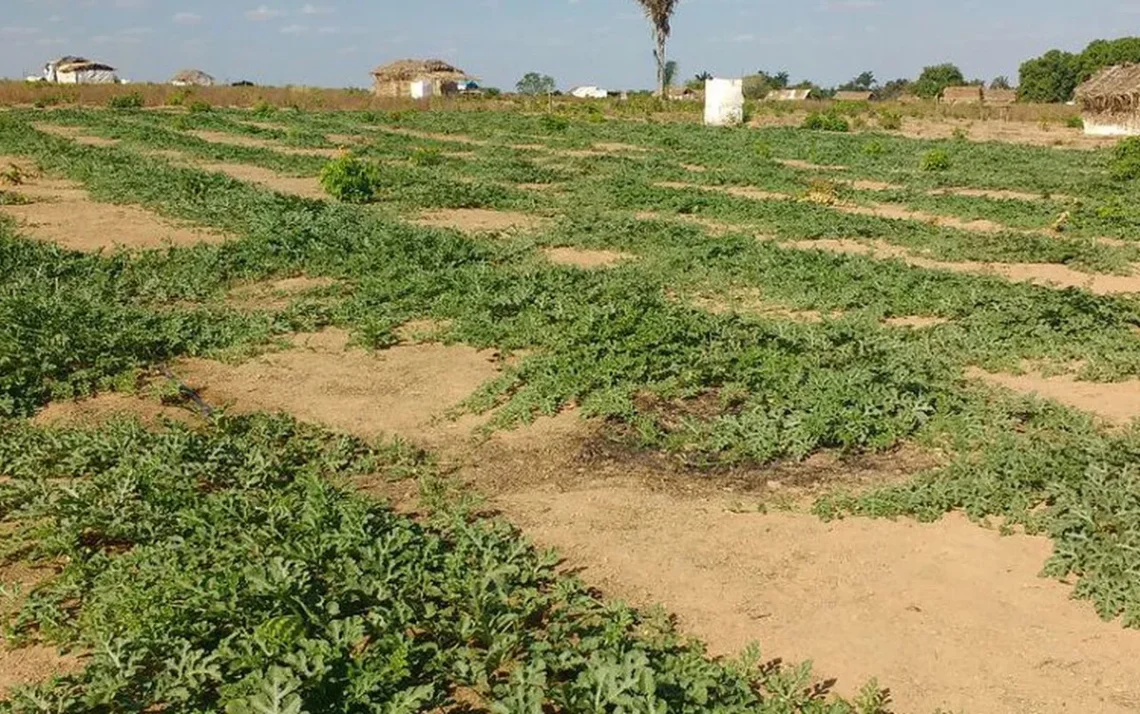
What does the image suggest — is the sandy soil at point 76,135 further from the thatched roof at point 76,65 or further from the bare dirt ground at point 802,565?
the thatched roof at point 76,65

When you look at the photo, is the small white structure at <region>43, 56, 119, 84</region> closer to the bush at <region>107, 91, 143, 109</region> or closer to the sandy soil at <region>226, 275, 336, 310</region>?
the bush at <region>107, 91, 143, 109</region>

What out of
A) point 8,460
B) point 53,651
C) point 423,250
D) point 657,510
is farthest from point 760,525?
point 423,250

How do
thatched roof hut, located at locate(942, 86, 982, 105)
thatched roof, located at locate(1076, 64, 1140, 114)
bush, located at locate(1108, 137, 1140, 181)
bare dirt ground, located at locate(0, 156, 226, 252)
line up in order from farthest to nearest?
thatched roof hut, located at locate(942, 86, 982, 105)
thatched roof, located at locate(1076, 64, 1140, 114)
bush, located at locate(1108, 137, 1140, 181)
bare dirt ground, located at locate(0, 156, 226, 252)

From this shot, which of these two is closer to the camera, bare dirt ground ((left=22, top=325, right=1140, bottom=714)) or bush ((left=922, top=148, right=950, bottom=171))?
bare dirt ground ((left=22, top=325, right=1140, bottom=714))

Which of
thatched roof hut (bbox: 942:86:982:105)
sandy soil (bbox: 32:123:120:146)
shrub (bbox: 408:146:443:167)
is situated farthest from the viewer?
thatched roof hut (bbox: 942:86:982:105)

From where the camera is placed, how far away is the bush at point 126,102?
43.5 meters

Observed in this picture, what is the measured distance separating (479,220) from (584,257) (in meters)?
3.32

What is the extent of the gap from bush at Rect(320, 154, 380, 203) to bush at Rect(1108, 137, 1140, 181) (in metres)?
14.9

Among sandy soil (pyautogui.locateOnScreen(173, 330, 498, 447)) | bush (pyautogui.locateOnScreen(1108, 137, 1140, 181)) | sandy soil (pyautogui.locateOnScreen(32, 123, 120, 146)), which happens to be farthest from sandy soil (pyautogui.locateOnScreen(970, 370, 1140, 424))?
sandy soil (pyautogui.locateOnScreen(32, 123, 120, 146))

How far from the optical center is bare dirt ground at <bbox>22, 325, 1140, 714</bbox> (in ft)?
12.3

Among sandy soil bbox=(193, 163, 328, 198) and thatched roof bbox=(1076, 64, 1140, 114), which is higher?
thatched roof bbox=(1076, 64, 1140, 114)

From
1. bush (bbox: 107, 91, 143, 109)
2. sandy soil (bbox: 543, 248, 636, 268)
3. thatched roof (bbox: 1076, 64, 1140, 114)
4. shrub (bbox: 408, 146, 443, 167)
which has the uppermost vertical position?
bush (bbox: 107, 91, 143, 109)

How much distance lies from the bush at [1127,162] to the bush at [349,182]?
49.0 feet

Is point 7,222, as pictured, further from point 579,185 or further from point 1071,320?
point 1071,320
